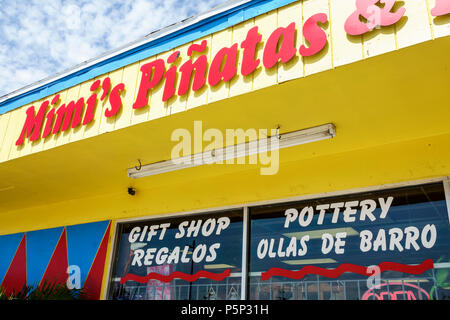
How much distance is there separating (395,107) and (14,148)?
4.35m

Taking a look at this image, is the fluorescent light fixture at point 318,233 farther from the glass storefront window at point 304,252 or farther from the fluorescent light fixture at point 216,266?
the fluorescent light fixture at point 216,266

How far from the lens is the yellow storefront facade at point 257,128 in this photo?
3.29 meters

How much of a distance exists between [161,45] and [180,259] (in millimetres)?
2658

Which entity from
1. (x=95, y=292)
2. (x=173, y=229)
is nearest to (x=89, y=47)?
(x=173, y=229)

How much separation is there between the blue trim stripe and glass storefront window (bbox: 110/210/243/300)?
83.8 inches

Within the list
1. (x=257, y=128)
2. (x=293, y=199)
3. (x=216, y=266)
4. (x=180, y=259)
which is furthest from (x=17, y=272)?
(x=257, y=128)

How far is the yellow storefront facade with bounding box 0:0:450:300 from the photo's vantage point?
10.8 feet

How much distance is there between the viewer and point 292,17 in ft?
11.6

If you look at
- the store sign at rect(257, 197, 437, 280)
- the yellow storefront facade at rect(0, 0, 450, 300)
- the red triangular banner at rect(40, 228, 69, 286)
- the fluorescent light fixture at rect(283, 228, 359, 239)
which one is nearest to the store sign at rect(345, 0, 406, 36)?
the yellow storefront facade at rect(0, 0, 450, 300)

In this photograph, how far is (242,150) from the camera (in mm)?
4441

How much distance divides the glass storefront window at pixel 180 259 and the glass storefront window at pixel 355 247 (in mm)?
303

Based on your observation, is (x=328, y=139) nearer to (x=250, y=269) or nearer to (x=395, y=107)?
(x=395, y=107)

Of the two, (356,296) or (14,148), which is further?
(14,148)

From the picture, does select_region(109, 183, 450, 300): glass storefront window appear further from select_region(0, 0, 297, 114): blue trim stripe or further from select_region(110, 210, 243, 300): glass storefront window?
select_region(0, 0, 297, 114): blue trim stripe
